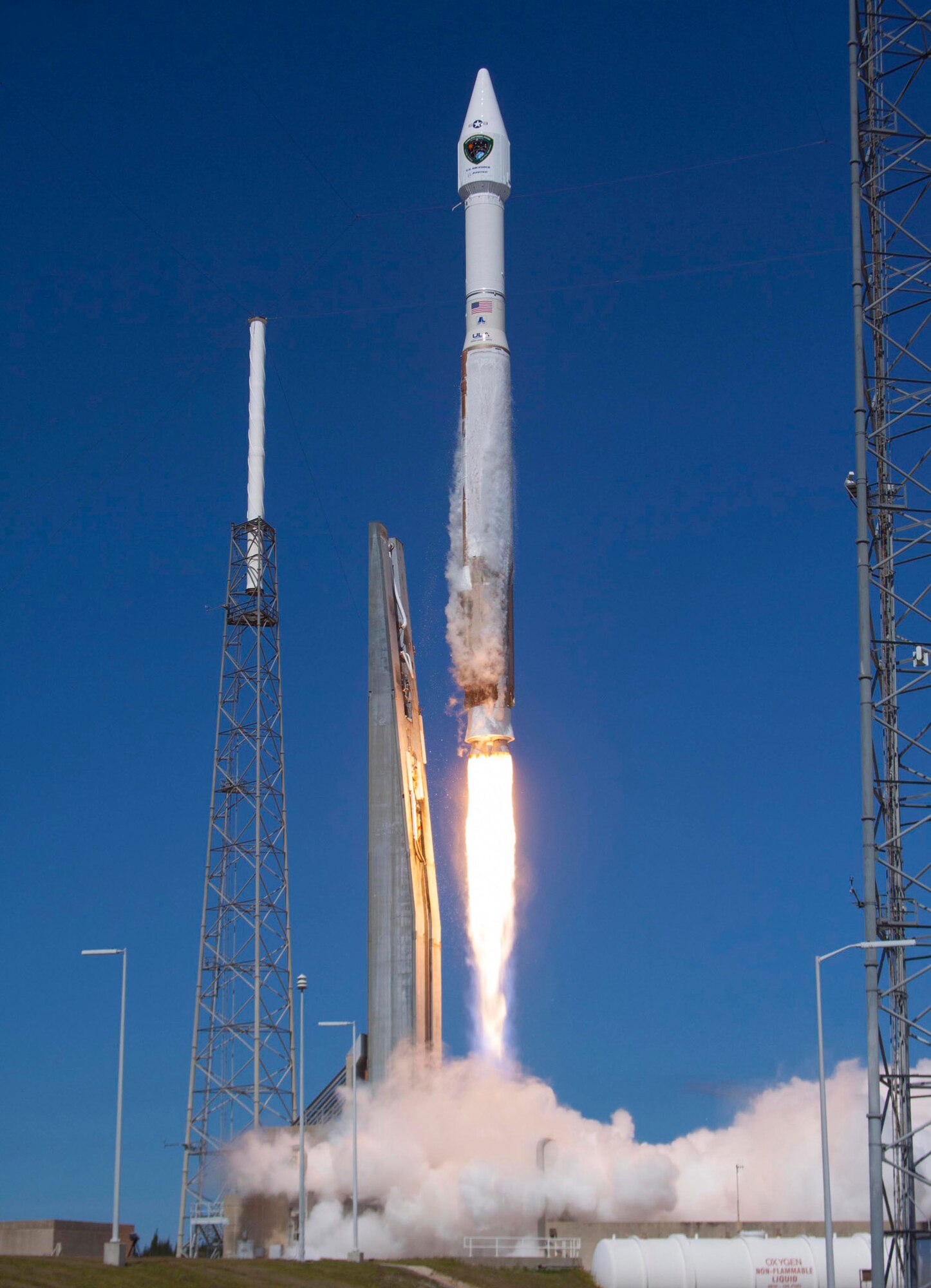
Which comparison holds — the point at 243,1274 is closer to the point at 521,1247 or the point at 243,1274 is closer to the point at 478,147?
the point at 521,1247

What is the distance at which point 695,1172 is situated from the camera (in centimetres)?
A: 7200

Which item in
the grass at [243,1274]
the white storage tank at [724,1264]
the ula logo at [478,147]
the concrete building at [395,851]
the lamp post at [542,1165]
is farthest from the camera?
the ula logo at [478,147]

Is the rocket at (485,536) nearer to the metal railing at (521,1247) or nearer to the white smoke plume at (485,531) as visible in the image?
the white smoke plume at (485,531)

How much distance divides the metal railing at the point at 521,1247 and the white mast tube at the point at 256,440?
2613 cm

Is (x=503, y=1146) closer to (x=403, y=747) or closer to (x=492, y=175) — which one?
(x=403, y=747)

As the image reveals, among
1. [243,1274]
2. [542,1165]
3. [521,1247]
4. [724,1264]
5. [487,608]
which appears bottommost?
[724,1264]

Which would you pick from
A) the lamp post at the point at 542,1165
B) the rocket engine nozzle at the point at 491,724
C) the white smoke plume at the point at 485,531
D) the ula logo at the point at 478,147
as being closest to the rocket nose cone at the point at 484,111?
the ula logo at the point at 478,147

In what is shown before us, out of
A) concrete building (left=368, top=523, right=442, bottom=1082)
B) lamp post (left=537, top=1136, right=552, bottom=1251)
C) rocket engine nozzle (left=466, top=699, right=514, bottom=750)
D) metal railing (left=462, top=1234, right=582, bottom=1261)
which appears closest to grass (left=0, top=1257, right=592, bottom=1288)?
metal railing (left=462, top=1234, right=582, bottom=1261)

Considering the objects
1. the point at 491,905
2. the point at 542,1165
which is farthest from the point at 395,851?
the point at 542,1165

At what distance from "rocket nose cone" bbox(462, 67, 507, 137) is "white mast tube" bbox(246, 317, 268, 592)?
Answer: 13.7m

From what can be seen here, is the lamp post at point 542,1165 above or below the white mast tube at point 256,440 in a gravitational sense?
below

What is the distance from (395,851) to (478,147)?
88.0 feet

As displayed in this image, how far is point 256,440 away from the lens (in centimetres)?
7844

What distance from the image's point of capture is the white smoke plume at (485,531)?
219ft
